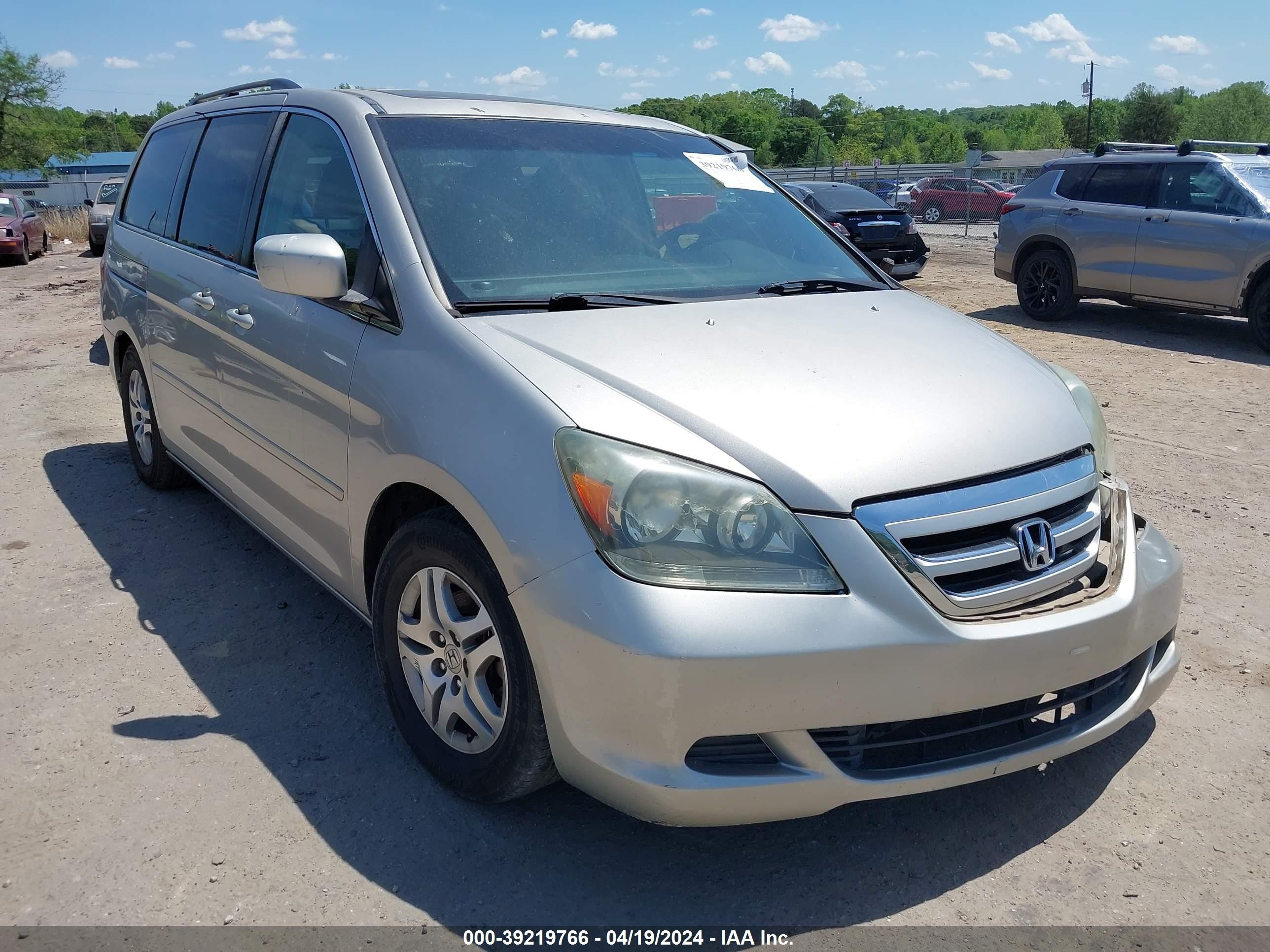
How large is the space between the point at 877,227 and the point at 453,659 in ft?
44.2

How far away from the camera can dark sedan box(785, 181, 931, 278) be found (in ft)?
48.5

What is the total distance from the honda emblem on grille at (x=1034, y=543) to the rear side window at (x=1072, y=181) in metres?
10.1

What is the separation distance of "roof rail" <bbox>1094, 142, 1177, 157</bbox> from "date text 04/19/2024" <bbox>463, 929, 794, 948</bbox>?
11019mm

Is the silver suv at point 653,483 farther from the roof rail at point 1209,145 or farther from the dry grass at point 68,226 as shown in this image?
the dry grass at point 68,226

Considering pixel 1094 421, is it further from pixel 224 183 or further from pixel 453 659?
pixel 224 183

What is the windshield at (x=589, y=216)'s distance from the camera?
305 cm

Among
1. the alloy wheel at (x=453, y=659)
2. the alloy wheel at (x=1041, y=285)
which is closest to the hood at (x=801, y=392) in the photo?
the alloy wheel at (x=453, y=659)

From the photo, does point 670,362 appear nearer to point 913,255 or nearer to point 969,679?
point 969,679

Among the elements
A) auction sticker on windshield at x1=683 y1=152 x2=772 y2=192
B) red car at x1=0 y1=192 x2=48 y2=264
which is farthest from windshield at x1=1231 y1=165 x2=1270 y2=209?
red car at x1=0 y1=192 x2=48 y2=264

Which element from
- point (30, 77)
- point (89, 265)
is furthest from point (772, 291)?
point (30, 77)

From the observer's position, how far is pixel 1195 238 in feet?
32.9

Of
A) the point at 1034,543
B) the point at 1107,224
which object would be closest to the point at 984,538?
the point at 1034,543

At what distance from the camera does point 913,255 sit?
15.1 metres

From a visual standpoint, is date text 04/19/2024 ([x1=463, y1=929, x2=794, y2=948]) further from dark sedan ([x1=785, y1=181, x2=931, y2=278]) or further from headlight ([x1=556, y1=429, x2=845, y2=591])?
dark sedan ([x1=785, y1=181, x2=931, y2=278])
